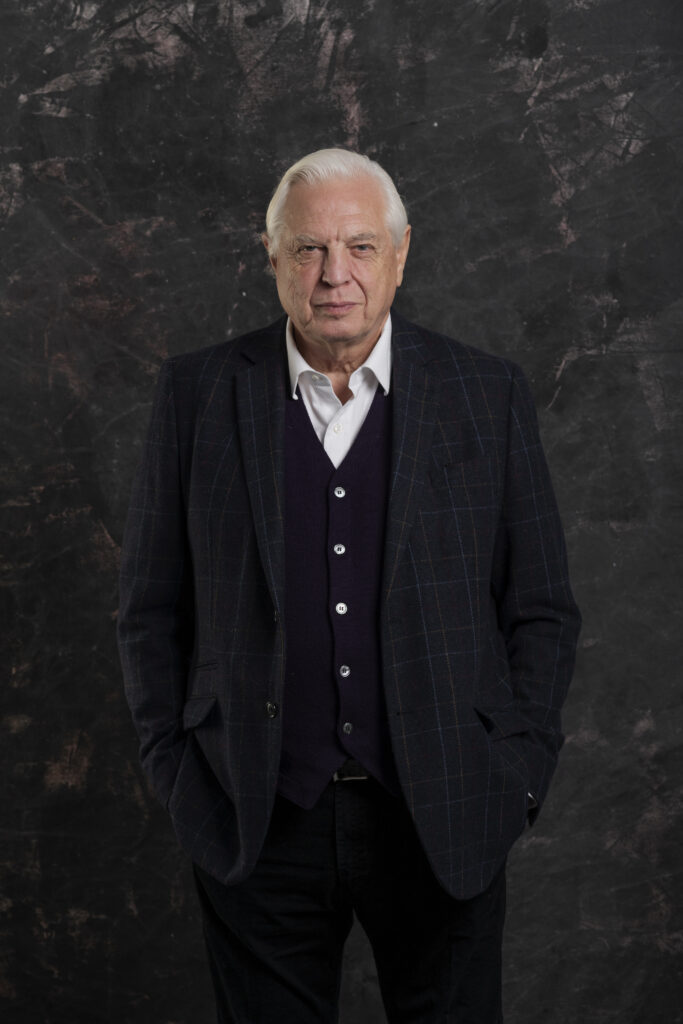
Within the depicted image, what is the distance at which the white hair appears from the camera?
6.18 ft

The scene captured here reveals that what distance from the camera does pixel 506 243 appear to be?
2.66 meters

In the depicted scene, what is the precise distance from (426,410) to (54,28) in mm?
1377

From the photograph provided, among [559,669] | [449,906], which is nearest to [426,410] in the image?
[559,669]

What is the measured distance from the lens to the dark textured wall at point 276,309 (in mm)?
2586

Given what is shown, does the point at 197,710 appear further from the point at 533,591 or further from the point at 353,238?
the point at 353,238

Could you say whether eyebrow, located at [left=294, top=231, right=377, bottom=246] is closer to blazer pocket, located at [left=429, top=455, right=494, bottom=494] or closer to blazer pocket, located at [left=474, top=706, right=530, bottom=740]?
blazer pocket, located at [left=429, top=455, right=494, bottom=494]

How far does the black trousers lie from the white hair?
933 mm

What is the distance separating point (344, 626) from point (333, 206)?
2.26 feet

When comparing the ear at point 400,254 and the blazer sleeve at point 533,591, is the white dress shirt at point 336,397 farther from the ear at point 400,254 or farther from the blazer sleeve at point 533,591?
the blazer sleeve at point 533,591

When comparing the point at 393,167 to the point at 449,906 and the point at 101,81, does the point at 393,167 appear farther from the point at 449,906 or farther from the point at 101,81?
the point at 449,906

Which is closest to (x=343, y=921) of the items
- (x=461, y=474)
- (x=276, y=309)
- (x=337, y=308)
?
(x=461, y=474)

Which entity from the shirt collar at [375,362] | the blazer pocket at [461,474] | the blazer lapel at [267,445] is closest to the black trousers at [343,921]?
the blazer lapel at [267,445]

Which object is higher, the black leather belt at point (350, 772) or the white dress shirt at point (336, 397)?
the white dress shirt at point (336, 397)

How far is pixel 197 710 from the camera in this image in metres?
1.93
